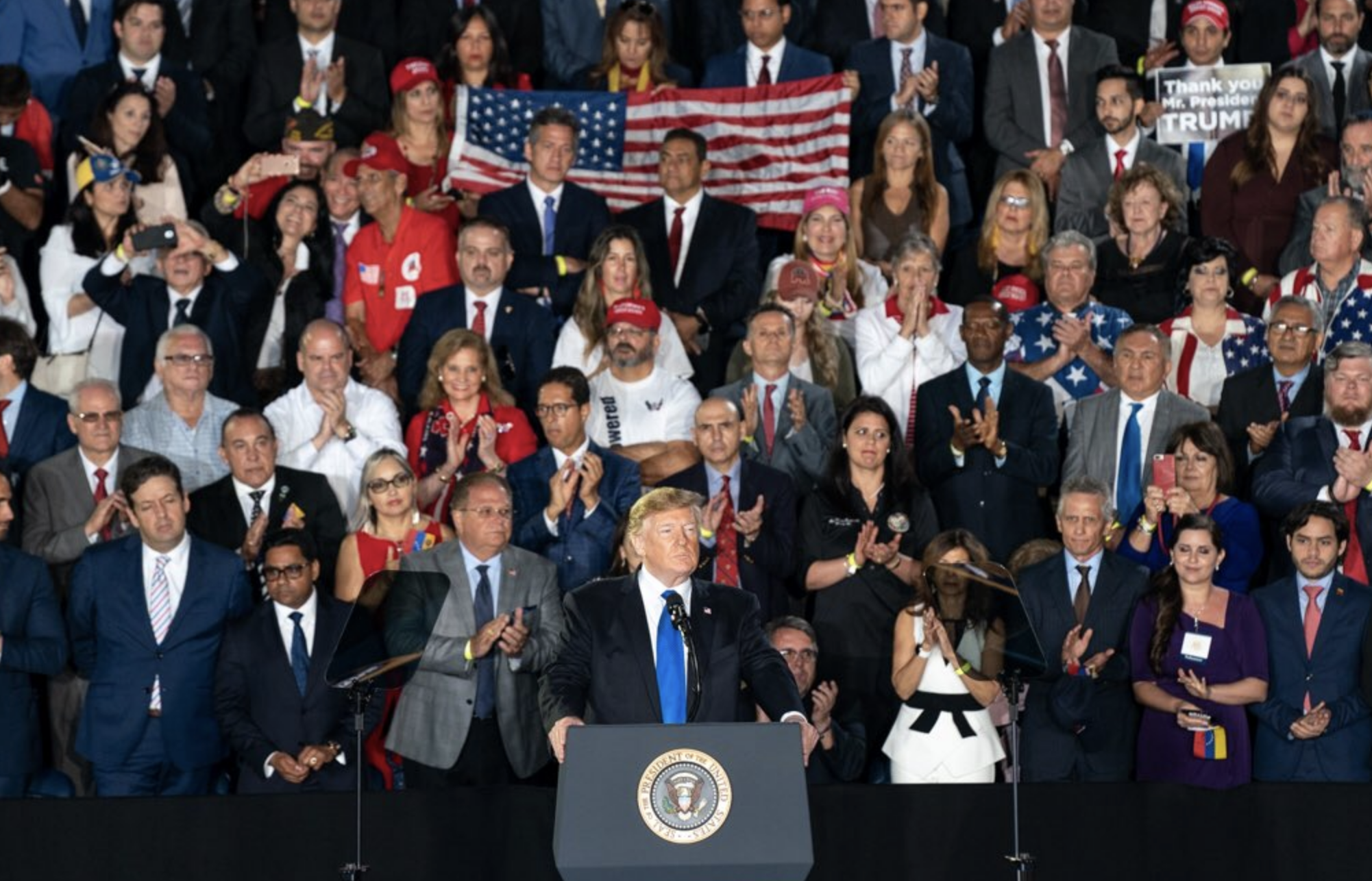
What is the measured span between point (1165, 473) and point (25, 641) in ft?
14.2

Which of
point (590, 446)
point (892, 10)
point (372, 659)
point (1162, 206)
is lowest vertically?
point (372, 659)

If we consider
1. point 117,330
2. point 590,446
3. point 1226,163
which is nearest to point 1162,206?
point 1226,163

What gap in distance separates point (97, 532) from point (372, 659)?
6.55 feet

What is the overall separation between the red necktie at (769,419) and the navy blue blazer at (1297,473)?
195 centimetres

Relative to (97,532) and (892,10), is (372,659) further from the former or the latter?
(892,10)

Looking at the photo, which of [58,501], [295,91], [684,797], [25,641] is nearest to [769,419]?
[58,501]

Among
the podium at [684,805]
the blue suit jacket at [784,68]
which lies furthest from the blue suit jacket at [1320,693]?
the blue suit jacket at [784,68]

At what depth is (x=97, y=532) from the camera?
357 inches

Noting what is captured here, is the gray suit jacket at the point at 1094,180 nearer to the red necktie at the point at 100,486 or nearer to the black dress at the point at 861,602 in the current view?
the black dress at the point at 861,602

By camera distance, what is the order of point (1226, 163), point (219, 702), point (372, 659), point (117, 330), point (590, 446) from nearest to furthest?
point (372, 659) < point (219, 702) < point (590, 446) < point (117, 330) < point (1226, 163)

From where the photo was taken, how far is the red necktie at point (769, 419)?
978 cm

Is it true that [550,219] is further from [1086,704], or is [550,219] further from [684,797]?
[684,797]

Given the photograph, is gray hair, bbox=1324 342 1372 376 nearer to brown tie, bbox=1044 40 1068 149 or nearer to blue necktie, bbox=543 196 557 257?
brown tie, bbox=1044 40 1068 149

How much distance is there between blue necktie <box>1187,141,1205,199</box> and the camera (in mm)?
11680
